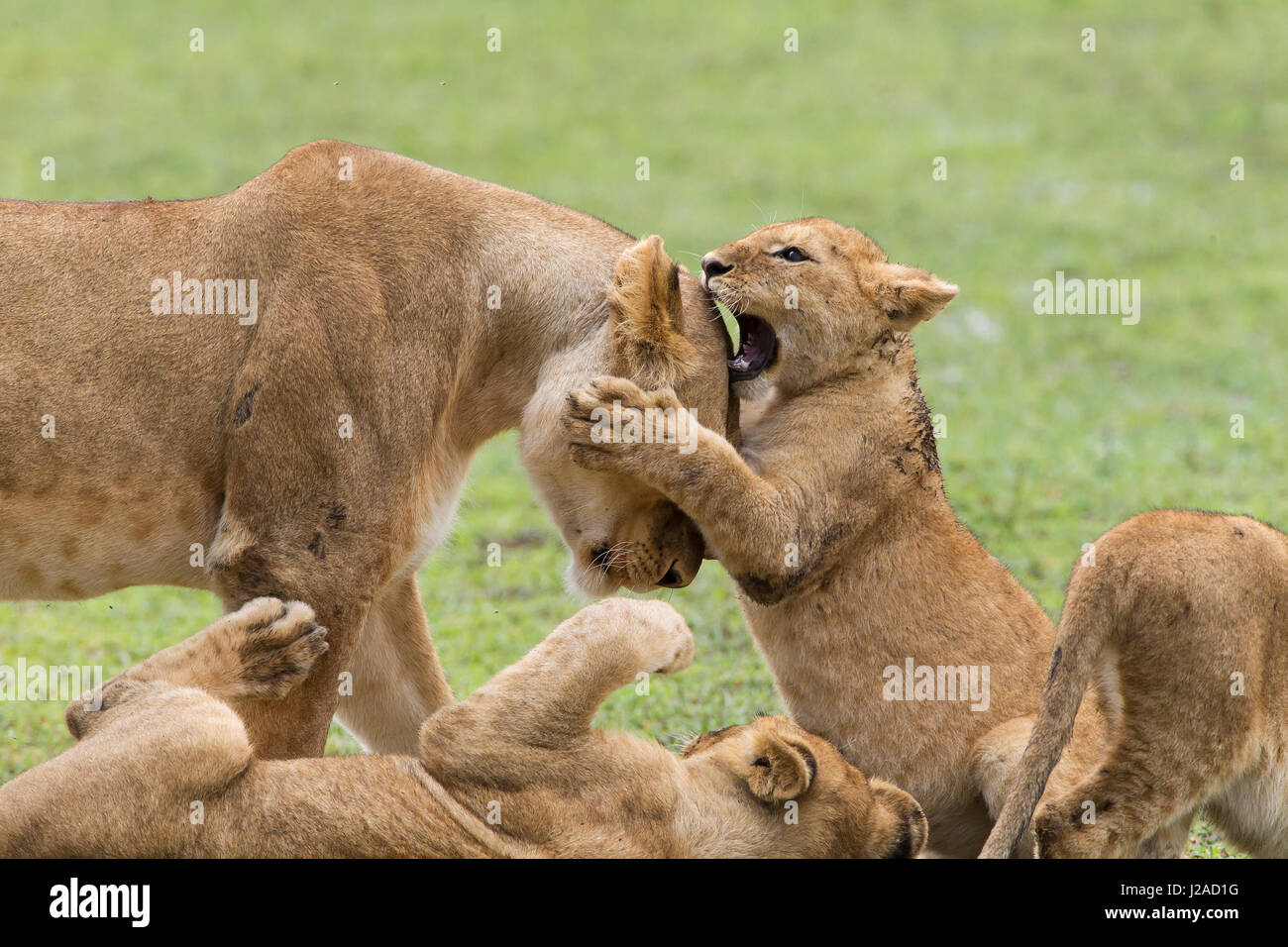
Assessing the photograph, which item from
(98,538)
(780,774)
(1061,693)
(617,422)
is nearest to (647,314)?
(617,422)

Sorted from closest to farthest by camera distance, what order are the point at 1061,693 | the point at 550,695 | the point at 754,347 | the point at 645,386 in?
1. the point at 1061,693
2. the point at 550,695
3. the point at 645,386
4. the point at 754,347

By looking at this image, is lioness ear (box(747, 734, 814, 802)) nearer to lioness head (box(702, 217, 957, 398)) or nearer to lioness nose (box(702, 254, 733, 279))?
lioness head (box(702, 217, 957, 398))

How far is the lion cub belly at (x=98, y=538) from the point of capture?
5.00 m

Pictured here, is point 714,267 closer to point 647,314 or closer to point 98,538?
point 647,314

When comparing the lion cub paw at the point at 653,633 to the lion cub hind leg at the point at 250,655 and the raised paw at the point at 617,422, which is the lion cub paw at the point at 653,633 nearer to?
the raised paw at the point at 617,422

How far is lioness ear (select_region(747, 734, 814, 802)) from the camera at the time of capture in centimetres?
482

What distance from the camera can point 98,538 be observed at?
5.07m

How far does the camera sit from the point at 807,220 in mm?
5824

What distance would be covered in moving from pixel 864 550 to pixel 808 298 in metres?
0.88

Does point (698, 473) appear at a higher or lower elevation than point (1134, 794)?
higher

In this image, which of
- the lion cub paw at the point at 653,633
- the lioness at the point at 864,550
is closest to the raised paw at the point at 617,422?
the lioness at the point at 864,550

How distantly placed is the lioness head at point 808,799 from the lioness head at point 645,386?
70 centimetres
